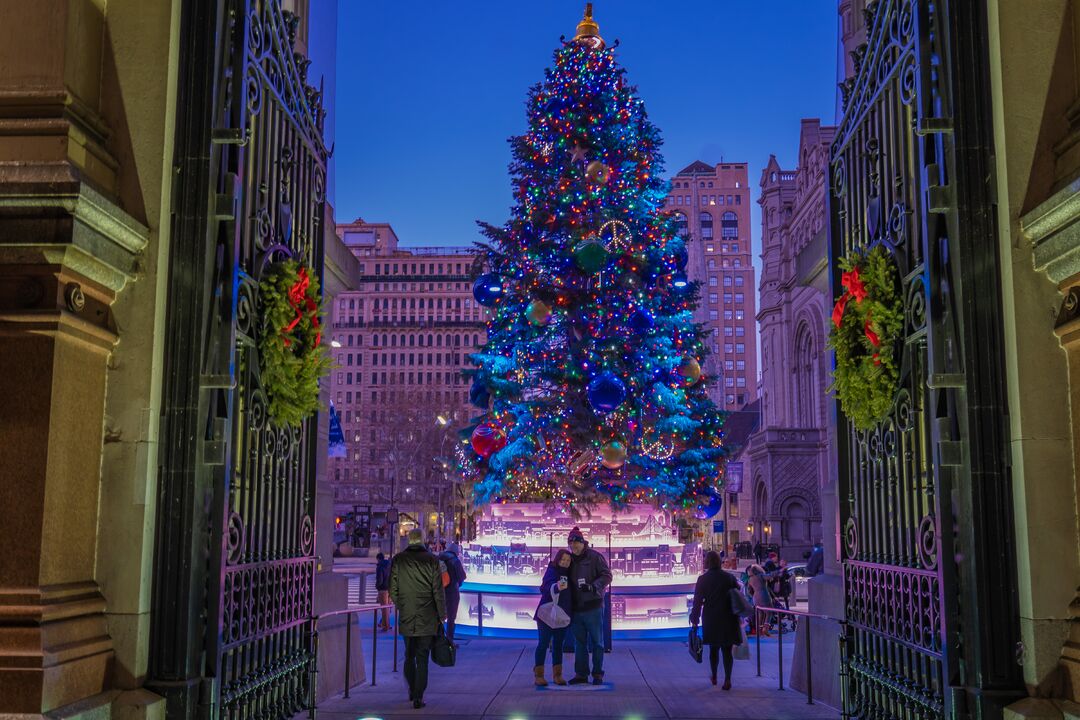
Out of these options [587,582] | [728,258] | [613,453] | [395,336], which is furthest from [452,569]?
[728,258]

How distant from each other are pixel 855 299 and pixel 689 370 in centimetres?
1442

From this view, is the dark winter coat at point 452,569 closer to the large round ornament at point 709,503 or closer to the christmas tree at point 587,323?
the christmas tree at point 587,323

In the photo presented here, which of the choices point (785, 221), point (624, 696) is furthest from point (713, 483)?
point (785, 221)

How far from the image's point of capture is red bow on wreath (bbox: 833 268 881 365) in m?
7.16

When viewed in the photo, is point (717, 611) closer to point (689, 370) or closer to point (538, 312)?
point (538, 312)

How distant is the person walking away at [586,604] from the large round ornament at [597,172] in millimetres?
10612

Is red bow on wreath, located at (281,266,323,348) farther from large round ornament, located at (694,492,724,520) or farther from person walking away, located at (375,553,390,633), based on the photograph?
large round ornament, located at (694,492,724,520)

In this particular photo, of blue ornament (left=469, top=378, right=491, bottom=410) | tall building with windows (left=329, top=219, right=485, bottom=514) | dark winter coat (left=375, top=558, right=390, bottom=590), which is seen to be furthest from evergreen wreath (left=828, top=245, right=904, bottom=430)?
tall building with windows (left=329, top=219, right=485, bottom=514)

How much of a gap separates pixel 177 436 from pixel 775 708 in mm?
7162

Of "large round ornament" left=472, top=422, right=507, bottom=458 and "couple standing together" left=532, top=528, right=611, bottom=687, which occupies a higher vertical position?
"large round ornament" left=472, top=422, right=507, bottom=458

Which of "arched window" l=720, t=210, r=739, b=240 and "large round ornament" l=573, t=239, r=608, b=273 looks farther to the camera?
"arched window" l=720, t=210, r=739, b=240

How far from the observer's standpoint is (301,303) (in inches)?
315

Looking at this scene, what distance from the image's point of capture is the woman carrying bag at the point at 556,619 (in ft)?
39.8

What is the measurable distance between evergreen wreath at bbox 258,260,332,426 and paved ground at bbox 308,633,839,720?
10.7 ft
